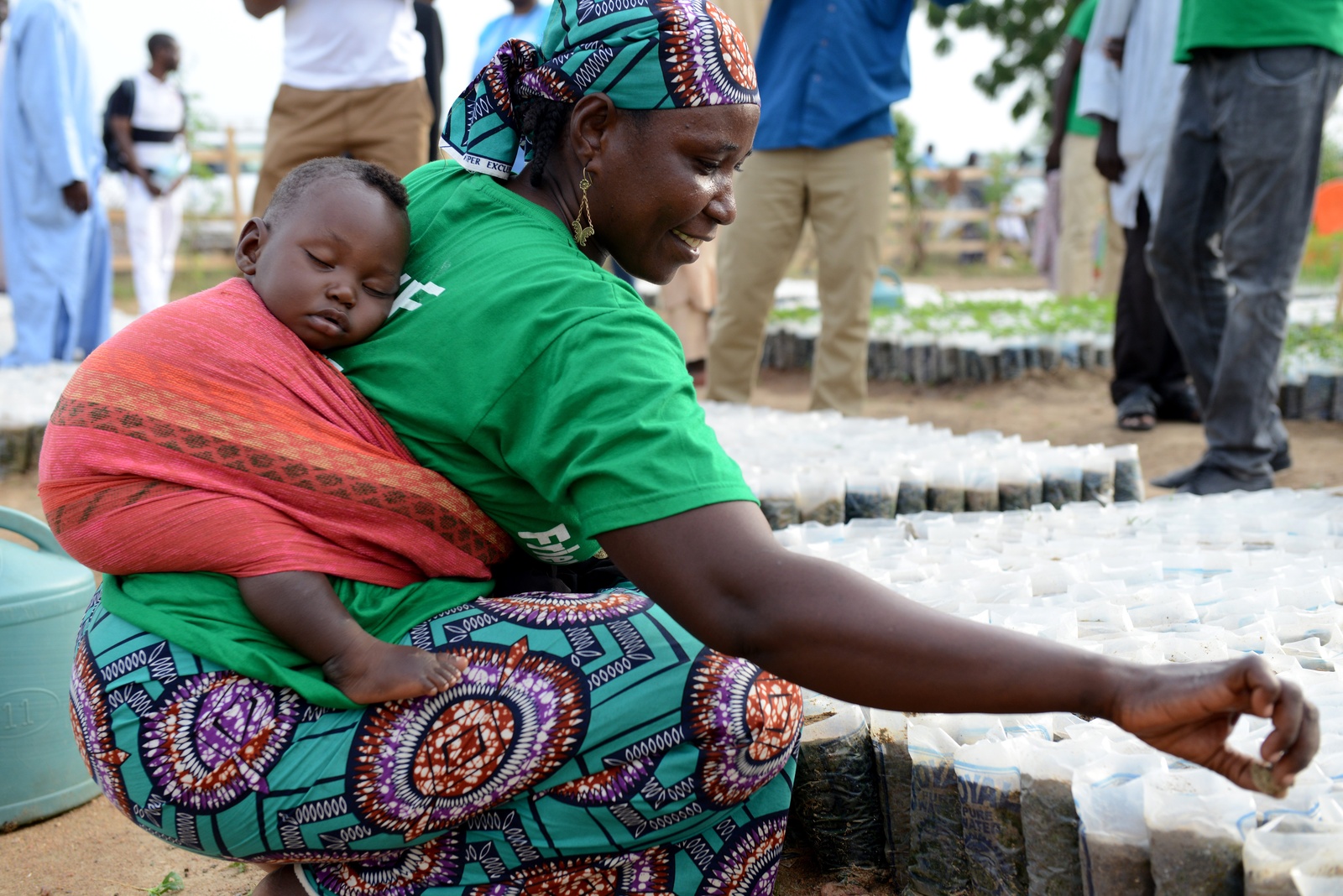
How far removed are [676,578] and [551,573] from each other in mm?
623

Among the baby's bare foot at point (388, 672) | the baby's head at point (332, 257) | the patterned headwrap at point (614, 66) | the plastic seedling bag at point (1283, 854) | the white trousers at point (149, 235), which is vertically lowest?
the white trousers at point (149, 235)

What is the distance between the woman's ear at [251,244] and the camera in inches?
68.8

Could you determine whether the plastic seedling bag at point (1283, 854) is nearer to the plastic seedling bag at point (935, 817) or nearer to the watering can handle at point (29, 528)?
the plastic seedling bag at point (935, 817)

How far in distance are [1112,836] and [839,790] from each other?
1.75ft

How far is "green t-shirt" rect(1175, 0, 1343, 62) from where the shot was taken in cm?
394

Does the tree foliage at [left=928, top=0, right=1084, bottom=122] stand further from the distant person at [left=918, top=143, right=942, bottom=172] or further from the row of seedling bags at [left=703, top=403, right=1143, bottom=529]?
the row of seedling bags at [left=703, top=403, right=1143, bottom=529]

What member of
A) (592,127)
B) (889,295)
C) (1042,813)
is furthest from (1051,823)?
(889,295)

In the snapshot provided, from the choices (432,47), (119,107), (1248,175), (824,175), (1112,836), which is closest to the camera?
(1112,836)

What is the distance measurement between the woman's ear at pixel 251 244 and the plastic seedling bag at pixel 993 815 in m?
1.35

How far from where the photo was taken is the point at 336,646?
1.53 metres

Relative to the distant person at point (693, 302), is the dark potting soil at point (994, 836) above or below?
above

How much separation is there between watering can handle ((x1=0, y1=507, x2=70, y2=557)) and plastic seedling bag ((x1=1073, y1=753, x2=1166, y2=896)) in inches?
80.9

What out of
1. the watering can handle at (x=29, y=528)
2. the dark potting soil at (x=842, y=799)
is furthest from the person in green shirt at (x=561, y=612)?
the watering can handle at (x=29, y=528)

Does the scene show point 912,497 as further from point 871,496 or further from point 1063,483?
point 1063,483
